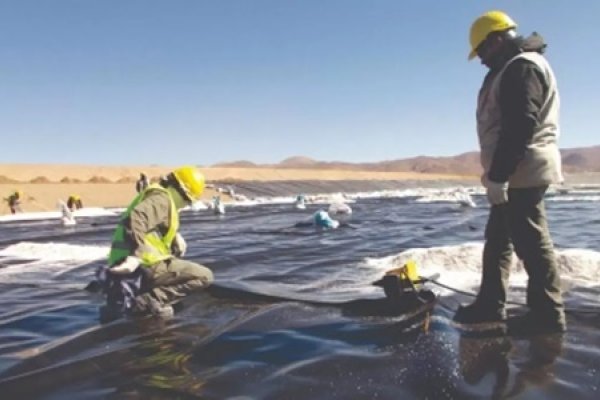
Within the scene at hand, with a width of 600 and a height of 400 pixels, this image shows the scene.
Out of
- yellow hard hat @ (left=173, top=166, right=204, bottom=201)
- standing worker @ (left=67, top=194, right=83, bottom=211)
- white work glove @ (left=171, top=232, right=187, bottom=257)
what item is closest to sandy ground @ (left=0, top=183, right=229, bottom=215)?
standing worker @ (left=67, top=194, right=83, bottom=211)

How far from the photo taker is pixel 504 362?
384cm

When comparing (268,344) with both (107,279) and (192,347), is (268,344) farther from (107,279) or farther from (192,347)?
(107,279)

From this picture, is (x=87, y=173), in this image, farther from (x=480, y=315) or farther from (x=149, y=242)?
(x=480, y=315)

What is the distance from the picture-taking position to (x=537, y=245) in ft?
14.4

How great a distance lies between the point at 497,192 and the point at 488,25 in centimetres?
140

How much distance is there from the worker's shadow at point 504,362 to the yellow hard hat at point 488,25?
8.14ft

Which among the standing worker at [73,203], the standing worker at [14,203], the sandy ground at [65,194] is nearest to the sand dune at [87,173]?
the sandy ground at [65,194]

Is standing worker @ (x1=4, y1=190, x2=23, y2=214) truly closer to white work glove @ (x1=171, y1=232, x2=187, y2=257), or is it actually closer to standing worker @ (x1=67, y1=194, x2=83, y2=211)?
standing worker @ (x1=67, y1=194, x2=83, y2=211)

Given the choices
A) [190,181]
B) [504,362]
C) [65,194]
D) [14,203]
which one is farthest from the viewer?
[65,194]

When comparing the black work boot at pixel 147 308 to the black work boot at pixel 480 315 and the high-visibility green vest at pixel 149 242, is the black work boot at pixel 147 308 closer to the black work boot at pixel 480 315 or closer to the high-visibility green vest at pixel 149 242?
the high-visibility green vest at pixel 149 242

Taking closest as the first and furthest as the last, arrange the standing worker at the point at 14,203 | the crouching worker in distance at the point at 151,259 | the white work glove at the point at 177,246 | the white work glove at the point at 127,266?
the white work glove at the point at 127,266 < the crouching worker in distance at the point at 151,259 < the white work glove at the point at 177,246 < the standing worker at the point at 14,203

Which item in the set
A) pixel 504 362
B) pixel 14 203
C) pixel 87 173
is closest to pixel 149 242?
pixel 504 362

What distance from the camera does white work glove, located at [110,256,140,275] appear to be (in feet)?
17.2

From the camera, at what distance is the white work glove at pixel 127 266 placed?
17.2 ft
